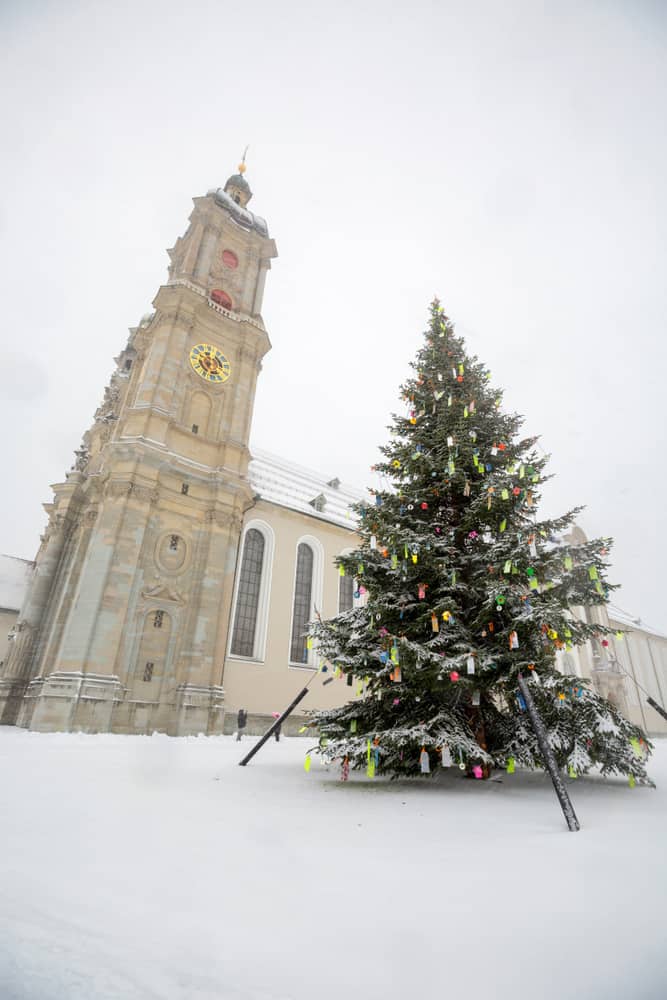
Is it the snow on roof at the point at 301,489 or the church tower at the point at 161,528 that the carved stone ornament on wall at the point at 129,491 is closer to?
A: the church tower at the point at 161,528

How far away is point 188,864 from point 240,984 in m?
1.51

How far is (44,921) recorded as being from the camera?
2312 mm

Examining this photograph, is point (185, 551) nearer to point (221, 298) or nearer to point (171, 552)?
point (171, 552)

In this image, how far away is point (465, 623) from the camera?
7.14 meters

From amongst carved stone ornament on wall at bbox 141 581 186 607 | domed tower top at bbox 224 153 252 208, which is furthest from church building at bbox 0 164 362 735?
domed tower top at bbox 224 153 252 208

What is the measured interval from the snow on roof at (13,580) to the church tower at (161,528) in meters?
16.2

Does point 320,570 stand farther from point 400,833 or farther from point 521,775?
point 400,833

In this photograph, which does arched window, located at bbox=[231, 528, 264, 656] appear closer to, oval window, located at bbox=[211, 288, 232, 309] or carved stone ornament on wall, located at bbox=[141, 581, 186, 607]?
carved stone ornament on wall, located at bbox=[141, 581, 186, 607]

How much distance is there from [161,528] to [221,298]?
13849 mm

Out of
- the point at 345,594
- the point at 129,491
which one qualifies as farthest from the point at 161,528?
the point at 345,594

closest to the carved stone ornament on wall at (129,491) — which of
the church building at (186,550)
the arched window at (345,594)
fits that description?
the church building at (186,550)

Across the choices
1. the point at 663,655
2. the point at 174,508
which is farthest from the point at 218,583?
the point at 663,655

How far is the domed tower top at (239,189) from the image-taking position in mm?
33094

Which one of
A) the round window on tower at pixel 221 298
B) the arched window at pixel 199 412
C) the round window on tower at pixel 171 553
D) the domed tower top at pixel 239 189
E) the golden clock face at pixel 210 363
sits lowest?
the round window on tower at pixel 171 553
